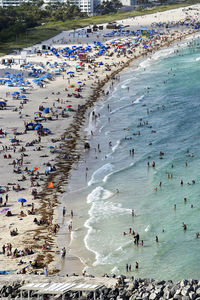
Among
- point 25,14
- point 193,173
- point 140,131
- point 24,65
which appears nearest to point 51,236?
point 193,173

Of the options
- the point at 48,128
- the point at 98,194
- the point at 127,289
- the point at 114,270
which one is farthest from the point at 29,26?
the point at 127,289

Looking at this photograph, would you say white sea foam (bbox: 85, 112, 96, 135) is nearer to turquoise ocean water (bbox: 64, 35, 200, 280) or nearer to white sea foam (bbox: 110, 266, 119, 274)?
turquoise ocean water (bbox: 64, 35, 200, 280)

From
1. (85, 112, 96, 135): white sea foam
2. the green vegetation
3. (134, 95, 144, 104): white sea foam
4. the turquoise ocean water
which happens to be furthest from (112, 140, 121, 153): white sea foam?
the green vegetation

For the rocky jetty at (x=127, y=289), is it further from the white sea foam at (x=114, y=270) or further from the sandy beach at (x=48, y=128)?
the sandy beach at (x=48, y=128)

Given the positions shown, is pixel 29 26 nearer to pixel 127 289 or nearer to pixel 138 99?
pixel 138 99

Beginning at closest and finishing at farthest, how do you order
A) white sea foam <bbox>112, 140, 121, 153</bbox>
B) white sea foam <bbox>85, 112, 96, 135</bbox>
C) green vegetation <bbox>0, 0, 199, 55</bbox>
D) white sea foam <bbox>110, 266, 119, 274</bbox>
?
1. white sea foam <bbox>110, 266, 119, 274</bbox>
2. white sea foam <bbox>112, 140, 121, 153</bbox>
3. white sea foam <bbox>85, 112, 96, 135</bbox>
4. green vegetation <bbox>0, 0, 199, 55</bbox>

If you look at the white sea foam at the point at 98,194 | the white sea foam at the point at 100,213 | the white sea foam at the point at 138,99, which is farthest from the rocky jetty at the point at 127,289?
the white sea foam at the point at 138,99

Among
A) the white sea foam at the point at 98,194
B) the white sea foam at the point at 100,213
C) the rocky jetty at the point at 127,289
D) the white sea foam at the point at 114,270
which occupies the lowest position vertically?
the white sea foam at the point at 114,270

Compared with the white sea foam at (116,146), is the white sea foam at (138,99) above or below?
above
